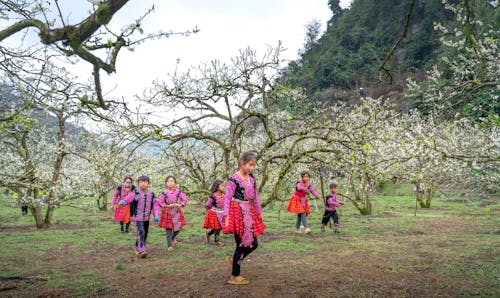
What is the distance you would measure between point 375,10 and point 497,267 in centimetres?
6183

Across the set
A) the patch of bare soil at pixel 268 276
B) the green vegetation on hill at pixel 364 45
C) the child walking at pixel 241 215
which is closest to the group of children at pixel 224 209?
the child walking at pixel 241 215

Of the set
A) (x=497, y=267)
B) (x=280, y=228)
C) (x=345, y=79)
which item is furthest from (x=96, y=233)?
(x=345, y=79)

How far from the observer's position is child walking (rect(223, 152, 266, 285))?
17.8 ft

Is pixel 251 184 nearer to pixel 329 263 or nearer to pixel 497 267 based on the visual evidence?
pixel 329 263

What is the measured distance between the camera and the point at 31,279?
19.5 ft

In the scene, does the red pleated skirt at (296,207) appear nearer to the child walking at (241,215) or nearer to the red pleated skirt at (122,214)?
the child walking at (241,215)

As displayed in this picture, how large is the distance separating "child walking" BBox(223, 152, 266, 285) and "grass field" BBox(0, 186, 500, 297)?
16.8 inches

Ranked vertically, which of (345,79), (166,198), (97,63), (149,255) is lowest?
(149,255)

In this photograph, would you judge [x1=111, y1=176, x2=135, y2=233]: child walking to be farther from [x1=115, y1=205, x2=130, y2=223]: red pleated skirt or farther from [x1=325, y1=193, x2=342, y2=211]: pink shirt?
[x1=325, y1=193, x2=342, y2=211]: pink shirt

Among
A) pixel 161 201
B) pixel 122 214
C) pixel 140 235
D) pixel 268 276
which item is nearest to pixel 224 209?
pixel 268 276

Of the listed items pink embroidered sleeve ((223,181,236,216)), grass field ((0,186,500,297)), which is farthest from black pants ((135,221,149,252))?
pink embroidered sleeve ((223,181,236,216))

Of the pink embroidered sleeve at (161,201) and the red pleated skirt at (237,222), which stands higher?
the pink embroidered sleeve at (161,201)

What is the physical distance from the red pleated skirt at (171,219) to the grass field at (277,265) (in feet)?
1.80

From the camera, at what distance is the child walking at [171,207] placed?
28.2ft
